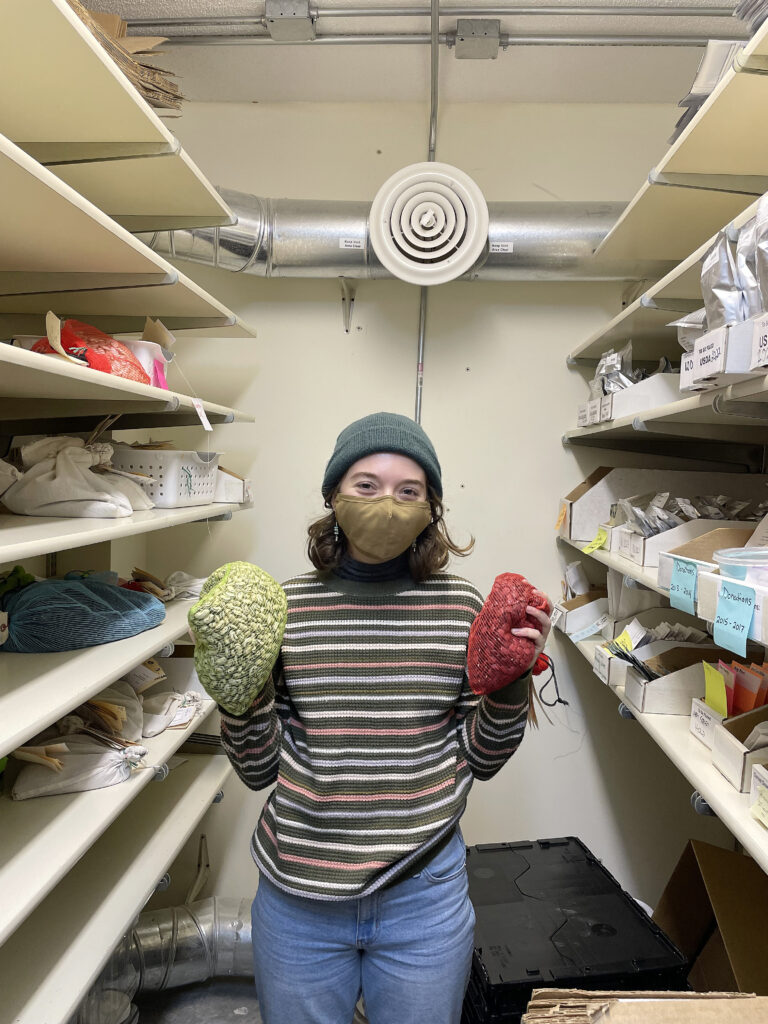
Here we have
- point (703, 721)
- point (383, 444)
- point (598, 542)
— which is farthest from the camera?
point (598, 542)

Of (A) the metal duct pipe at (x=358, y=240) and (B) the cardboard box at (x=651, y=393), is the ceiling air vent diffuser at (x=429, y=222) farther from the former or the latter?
(B) the cardboard box at (x=651, y=393)

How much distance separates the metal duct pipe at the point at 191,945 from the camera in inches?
82.9

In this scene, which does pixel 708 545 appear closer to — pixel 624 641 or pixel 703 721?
pixel 703 721

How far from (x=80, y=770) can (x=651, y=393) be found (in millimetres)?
1668

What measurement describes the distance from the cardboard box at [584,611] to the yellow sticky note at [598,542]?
0.28m

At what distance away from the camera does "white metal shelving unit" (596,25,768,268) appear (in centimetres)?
117

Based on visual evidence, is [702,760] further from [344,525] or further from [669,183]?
[669,183]

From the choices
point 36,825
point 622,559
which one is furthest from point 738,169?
point 36,825

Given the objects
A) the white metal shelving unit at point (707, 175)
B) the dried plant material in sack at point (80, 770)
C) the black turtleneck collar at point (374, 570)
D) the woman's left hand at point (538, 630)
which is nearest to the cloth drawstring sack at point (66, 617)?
the dried plant material in sack at point (80, 770)

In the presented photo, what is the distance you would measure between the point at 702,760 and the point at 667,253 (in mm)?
1501

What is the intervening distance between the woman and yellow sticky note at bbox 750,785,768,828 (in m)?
0.40

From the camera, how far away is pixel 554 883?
194 cm

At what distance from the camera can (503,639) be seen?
1071 millimetres

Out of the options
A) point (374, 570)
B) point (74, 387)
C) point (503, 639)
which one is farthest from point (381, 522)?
point (74, 387)
